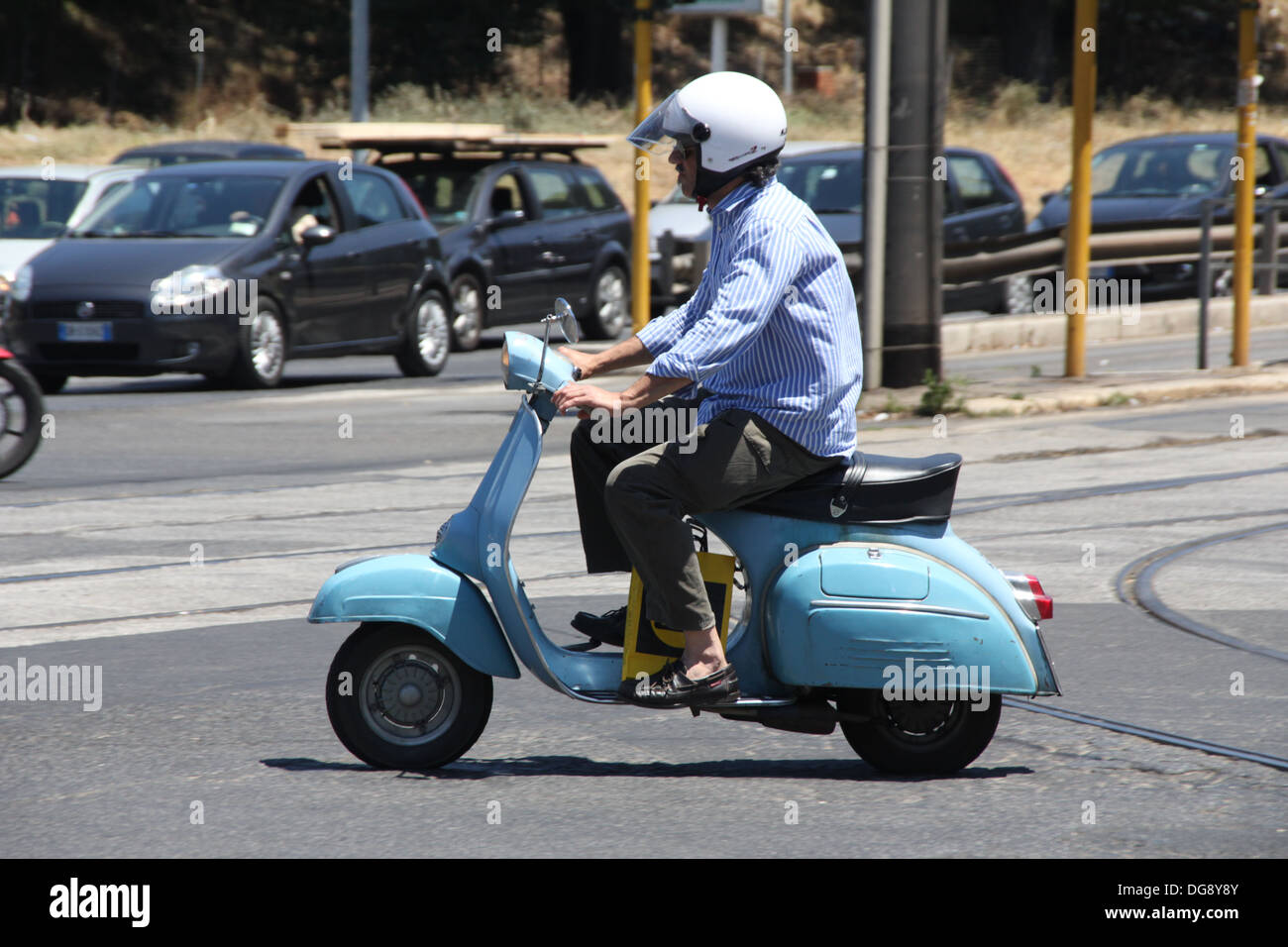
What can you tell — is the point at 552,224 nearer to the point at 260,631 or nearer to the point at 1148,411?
the point at 1148,411

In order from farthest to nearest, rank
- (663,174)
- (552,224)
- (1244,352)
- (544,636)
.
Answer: (663,174) < (552,224) < (1244,352) < (544,636)

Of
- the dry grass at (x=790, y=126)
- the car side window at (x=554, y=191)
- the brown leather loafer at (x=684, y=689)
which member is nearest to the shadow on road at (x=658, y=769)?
the brown leather loafer at (x=684, y=689)

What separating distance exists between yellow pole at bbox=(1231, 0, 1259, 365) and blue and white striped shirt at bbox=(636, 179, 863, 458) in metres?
10.2

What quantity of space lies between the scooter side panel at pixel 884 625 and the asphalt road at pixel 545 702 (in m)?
0.30

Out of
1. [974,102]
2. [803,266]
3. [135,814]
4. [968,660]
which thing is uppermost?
[974,102]

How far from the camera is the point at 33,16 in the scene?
4672cm

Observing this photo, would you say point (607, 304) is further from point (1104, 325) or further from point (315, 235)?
point (315, 235)

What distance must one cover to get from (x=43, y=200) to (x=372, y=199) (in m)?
3.43

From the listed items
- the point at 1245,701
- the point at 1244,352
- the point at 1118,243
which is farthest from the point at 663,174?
the point at 1245,701

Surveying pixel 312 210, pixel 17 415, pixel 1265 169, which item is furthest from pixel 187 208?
pixel 1265 169

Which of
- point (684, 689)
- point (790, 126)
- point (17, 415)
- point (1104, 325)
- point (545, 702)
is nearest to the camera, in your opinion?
point (684, 689)

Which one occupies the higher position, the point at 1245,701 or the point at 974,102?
the point at 974,102

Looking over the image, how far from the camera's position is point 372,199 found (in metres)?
17.2

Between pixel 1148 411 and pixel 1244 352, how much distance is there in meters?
2.49
